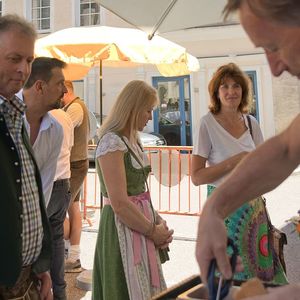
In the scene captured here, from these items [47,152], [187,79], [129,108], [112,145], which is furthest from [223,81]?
[187,79]

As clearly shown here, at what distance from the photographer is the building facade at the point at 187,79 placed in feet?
54.2

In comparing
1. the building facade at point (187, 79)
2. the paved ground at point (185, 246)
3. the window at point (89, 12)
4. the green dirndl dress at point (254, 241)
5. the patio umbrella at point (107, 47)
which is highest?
the window at point (89, 12)

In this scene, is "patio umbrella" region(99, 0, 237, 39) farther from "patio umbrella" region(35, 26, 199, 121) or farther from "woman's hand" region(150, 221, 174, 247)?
"woman's hand" region(150, 221, 174, 247)

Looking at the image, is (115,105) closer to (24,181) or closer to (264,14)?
(24,181)

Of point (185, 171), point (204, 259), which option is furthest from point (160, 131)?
point (204, 259)

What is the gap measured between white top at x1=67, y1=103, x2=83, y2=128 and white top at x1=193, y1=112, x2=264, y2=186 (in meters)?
2.35

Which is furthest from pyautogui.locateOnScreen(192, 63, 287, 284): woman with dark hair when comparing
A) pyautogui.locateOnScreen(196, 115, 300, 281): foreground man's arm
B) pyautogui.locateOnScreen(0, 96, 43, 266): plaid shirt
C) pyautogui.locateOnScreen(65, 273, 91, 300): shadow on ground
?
pyautogui.locateOnScreen(65, 273, 91, 300): shadow on ground

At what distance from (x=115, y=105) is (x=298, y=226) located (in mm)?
1340

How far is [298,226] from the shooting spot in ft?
9.21

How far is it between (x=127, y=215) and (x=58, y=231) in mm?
1452

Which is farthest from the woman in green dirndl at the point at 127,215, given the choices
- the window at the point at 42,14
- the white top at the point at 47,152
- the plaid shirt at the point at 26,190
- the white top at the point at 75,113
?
the window at the point at 42,14

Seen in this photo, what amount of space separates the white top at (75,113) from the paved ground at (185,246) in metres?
1.55

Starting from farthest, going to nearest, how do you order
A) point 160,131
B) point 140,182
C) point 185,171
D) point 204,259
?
point 160,131
point 185,171
point 140,182
point 204,259

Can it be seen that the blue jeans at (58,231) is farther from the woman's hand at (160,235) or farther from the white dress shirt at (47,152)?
the woman's hand at (160,235)
